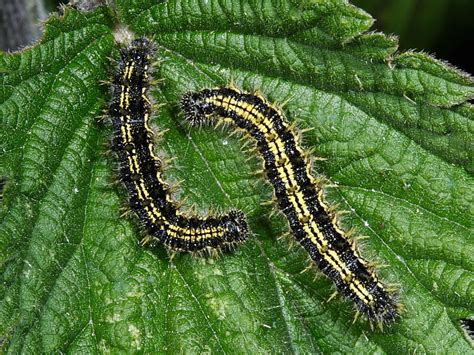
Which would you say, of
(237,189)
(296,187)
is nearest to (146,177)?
(237,189)

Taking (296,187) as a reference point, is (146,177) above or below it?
above

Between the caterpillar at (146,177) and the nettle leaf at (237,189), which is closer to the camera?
the nettle leaf at (237,189)

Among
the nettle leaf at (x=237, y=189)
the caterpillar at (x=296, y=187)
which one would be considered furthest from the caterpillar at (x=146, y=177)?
the caterpillar at (x=296, y=187)

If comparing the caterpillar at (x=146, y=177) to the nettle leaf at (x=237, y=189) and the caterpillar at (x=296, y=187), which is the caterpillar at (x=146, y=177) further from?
the caterpillar at (x=296, y=187)

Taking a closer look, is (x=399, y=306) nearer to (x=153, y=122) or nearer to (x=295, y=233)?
(x=295, y=233)

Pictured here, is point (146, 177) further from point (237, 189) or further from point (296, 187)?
point (296, 187)

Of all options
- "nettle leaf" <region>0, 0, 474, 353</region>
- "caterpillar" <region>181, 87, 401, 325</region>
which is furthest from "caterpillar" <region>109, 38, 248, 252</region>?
"caterpillar" <region>181, 87, 401, 325</region>
